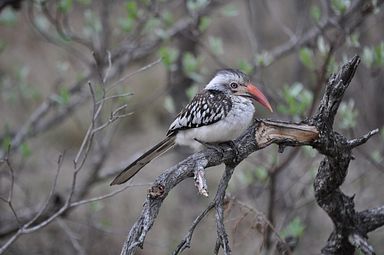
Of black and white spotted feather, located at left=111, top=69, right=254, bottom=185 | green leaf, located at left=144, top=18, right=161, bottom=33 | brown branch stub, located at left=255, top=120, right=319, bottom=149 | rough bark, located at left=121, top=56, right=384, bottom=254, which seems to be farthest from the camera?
green leaf, located at left=144, top=18, right=161, bottom=33

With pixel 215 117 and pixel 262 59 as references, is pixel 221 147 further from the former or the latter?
pixel 262 59

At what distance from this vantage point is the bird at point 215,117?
119 inches

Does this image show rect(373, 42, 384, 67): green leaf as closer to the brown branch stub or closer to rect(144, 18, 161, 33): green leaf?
the brown branch stub

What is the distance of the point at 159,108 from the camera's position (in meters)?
8.17

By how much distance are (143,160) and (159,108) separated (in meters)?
5.21

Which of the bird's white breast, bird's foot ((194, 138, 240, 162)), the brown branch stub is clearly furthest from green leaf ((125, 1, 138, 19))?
the brown branch stub

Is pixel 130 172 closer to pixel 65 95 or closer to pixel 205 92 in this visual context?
pixel 205 92

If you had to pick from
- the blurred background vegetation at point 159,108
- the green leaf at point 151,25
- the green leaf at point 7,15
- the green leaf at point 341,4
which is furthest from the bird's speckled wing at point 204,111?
the green leaf at point 7,15

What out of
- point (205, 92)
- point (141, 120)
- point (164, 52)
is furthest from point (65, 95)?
point (141, 120)

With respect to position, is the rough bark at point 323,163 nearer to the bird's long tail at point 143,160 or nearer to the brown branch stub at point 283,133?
the brown branch stub at point 283,133

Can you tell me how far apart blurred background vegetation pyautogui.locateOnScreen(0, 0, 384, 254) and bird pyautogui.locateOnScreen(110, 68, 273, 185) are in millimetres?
245

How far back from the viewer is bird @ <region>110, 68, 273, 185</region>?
301 centimetres

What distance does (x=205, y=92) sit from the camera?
10.8 ft

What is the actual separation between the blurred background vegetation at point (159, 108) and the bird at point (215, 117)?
245mm
